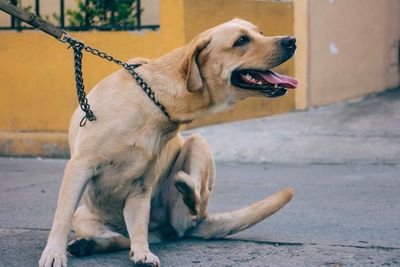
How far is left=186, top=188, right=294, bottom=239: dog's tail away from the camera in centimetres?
466

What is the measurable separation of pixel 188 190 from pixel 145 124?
391 millimetres

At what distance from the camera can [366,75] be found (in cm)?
1161

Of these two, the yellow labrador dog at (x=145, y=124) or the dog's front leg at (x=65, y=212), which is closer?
the dog's front leg at (x=65, y=212)

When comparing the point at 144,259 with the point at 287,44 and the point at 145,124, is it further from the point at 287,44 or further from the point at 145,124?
the point at 287,44

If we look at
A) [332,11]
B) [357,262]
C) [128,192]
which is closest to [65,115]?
[332,11]

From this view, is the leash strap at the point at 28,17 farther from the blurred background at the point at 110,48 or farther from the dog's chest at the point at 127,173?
the blurred background at the point at 110,48

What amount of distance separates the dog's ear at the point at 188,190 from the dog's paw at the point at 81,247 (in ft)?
1.68

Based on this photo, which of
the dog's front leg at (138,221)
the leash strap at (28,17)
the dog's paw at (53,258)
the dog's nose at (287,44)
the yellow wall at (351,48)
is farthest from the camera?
the yellow wall at (351,48)

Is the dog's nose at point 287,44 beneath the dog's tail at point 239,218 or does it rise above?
above

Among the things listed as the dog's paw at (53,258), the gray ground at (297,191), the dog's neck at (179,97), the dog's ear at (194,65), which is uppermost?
the dog's ear at (194,65)

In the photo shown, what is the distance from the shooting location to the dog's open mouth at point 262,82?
4320 millimetres

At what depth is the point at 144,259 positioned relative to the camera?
4.09 m

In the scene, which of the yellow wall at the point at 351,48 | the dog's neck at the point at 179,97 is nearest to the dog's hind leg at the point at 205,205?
the dog's neck at the point at 179,97

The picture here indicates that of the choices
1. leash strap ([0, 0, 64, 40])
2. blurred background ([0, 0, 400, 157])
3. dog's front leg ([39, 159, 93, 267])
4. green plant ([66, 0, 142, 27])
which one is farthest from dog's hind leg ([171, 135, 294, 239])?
green plant ([66, 0, 142, 27])
